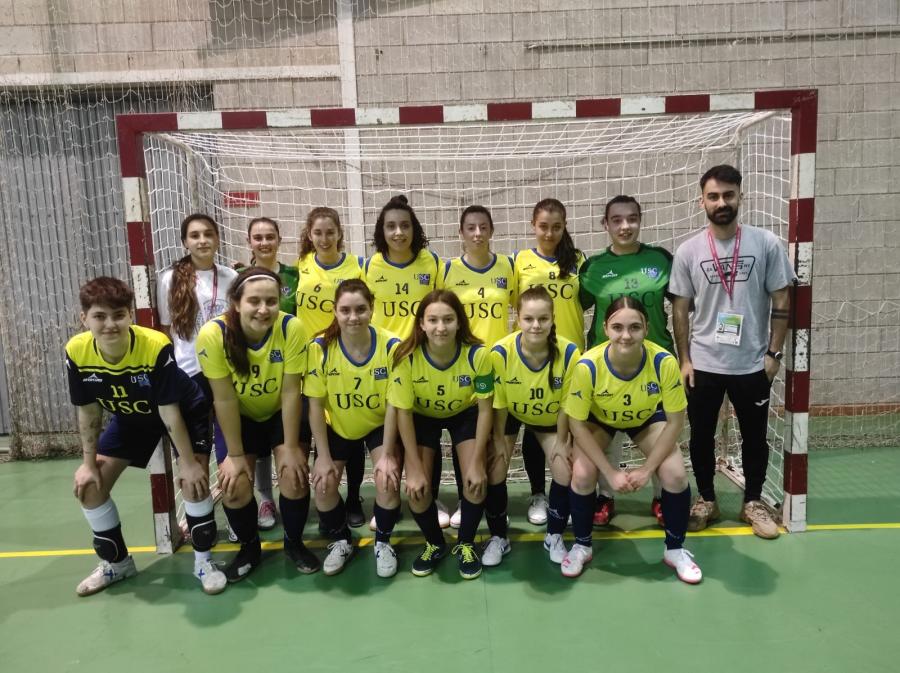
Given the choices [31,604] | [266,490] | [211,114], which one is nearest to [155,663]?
[31,604]

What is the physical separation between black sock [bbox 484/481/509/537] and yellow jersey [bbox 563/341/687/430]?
49 centimetres

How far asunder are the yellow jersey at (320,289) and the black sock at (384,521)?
101 cm

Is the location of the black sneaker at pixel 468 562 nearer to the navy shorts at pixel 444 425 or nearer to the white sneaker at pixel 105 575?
the navy shorts at pixel 444 425

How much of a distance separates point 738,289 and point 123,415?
285cm

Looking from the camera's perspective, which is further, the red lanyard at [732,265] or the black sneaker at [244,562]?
the red lanyard at [732,265]

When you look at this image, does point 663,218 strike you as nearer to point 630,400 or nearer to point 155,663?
point 630,400

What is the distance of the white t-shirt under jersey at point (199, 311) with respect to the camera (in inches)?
114

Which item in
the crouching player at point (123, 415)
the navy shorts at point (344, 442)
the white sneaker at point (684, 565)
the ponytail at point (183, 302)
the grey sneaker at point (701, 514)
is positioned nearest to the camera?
the crouching player at point (123, 415)

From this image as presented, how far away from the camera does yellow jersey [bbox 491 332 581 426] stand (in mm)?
2623

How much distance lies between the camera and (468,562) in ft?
8.54

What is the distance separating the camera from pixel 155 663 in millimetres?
2119

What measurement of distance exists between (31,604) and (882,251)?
19.4 feet

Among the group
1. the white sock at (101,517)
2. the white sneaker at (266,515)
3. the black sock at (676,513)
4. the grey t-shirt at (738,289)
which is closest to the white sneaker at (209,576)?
the white sock at (101,517)

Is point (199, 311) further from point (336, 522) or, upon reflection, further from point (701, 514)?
point (701, 514)
